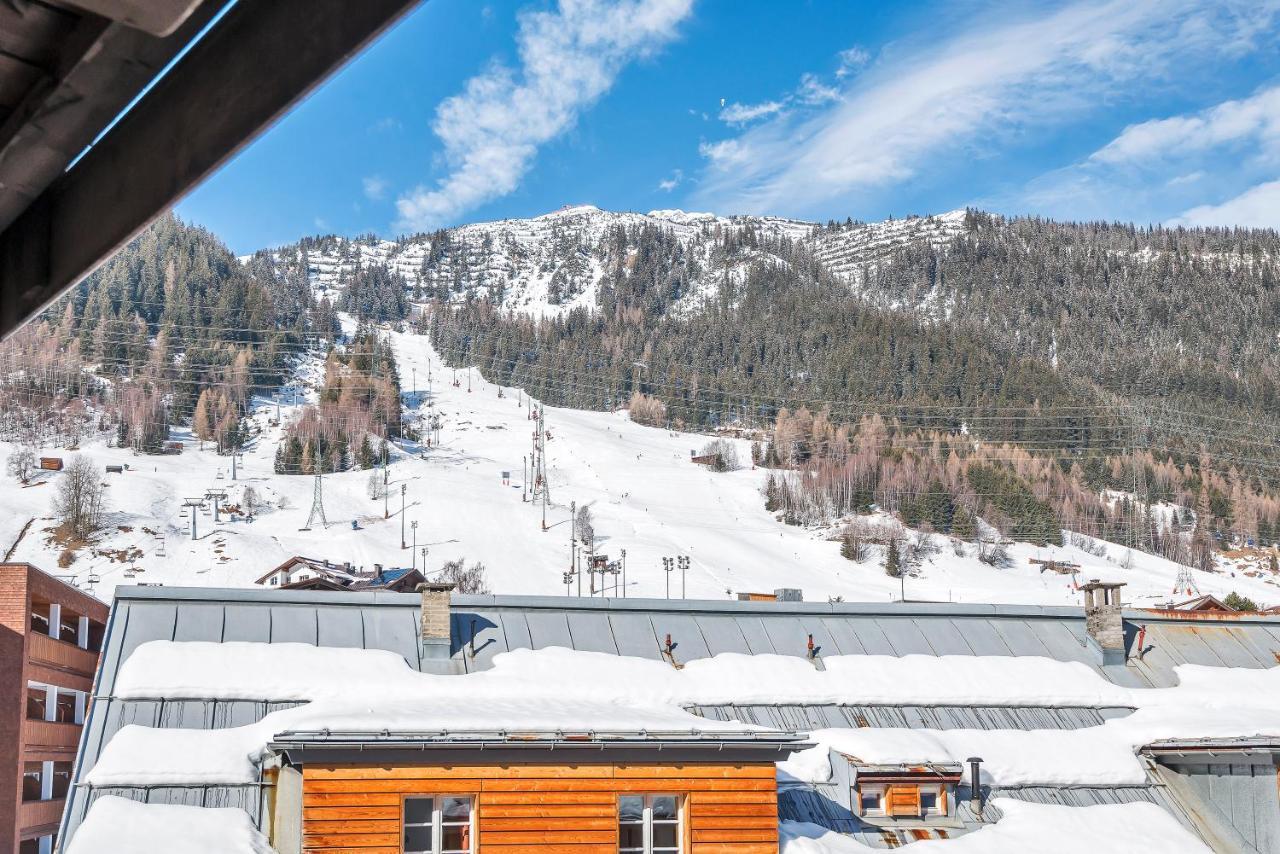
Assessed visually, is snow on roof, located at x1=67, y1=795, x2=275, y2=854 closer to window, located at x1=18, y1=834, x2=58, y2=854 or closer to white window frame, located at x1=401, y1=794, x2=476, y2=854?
white window frame, located at x1=401, y1=794, x2=476, y2=854

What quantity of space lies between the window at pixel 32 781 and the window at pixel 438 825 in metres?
20.9

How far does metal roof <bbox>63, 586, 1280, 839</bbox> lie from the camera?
21.5 meters

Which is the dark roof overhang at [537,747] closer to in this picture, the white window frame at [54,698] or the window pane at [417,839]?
the window pane at [417,839]

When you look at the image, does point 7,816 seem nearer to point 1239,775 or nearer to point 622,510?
point 1239,775

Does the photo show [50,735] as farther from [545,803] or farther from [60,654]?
[545,803]

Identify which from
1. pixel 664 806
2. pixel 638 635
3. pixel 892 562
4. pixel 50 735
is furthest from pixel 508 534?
pixel 664 806

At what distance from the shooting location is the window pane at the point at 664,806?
18.8m

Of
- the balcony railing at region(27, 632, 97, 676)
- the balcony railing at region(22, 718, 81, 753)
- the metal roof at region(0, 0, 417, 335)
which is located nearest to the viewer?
the metal roof at region(0, 0, 417, 335)

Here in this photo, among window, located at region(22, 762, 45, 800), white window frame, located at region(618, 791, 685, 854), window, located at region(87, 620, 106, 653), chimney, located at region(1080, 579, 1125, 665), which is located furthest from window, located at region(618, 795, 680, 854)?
window, located at region(87, 620, 106, 653)

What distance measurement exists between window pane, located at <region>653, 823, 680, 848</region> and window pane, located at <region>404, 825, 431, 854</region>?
3.56 metres

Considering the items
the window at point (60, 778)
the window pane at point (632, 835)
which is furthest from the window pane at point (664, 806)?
the window at point (60, 778)

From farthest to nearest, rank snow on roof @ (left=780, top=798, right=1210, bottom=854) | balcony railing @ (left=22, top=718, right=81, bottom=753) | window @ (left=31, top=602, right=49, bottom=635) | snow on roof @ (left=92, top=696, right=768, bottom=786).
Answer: window @ (left=31, top=602, right=49, bottom=635), balcony railing @ (left=22, top=718, right=81, bottom=753), snow on roof @ (left=780, top=798, right=1210, bottom=854), snow on roof @ (left=92, top=696, right=768, bottom=786)

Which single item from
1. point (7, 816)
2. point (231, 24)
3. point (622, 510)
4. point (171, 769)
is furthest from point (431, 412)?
point (231, 24)

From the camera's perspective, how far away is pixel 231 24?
2.52 metres
